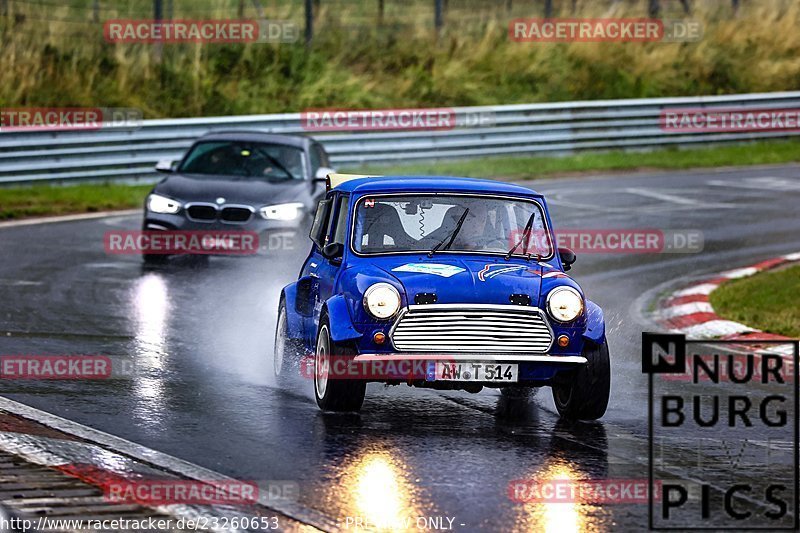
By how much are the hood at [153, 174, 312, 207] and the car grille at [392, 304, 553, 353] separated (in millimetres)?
7984

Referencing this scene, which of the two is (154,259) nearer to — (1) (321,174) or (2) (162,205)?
(2) (162,205)

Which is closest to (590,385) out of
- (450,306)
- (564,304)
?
(564,304)

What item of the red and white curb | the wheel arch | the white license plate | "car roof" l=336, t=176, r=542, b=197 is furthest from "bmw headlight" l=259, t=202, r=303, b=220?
the white license plate

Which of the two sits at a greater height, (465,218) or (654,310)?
(465,218)

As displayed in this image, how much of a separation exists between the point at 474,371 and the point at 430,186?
5.58 feet

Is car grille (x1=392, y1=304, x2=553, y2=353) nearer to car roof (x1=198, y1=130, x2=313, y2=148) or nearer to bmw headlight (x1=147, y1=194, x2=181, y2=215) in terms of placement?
bmw headlight (x1=147, y1=194, x2=181, y2=215)

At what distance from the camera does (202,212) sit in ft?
55.2

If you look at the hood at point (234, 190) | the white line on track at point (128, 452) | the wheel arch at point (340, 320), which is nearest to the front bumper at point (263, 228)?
the hood at point (234, 190)

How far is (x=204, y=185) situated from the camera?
17234 millimetres

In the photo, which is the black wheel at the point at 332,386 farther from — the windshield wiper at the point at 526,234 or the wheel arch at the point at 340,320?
the windshield wiper at the point at 526,234

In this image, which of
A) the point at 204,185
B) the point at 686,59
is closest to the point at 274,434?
the point at 204,185

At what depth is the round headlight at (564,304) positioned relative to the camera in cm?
924

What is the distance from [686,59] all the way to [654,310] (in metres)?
23.9

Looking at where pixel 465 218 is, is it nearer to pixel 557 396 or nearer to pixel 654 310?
pixel 557 396
